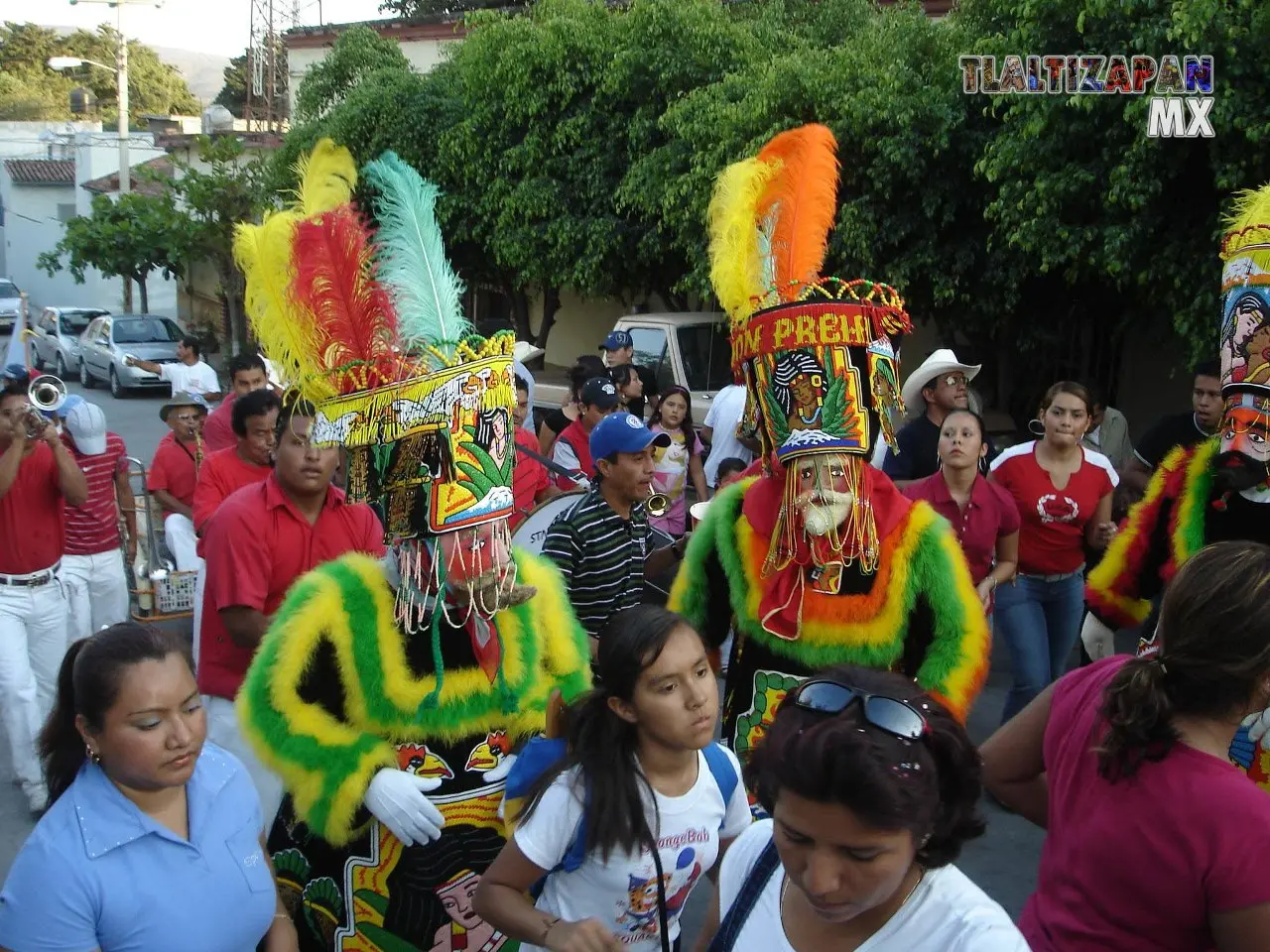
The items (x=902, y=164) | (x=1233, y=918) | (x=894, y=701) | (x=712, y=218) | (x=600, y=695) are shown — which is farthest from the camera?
(x=902, y=164)

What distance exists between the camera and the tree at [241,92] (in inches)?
1499

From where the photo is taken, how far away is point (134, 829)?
254 cm

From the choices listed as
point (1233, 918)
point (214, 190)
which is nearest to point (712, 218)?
point (1233, 918)

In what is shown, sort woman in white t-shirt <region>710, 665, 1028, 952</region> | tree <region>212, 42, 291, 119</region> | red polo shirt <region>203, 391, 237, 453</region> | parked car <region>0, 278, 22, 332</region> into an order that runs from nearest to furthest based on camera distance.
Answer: woman in white t-shirt <region>710, 665, 1028, 952</region>, red polo shirt <region>203, 391, 237, 453</region>, parked car <region>0, 278, 22, 332</region>, tree <region>212, 42, 291, 119</region>

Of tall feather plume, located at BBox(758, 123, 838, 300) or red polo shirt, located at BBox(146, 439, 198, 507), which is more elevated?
tall feather plume, located at BBox(758, 123, 838, 300)

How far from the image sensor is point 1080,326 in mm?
13453

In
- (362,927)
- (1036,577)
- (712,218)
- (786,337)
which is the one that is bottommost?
(362,927)

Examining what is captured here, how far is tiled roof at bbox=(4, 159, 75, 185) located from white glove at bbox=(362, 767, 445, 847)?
4634 cm

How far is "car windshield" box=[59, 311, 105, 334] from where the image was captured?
1146 inches

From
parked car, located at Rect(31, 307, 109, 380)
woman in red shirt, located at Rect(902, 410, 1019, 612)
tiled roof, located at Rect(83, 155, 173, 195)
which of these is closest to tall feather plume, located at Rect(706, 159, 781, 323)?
woman in red shirt, located at Rect(902, 410, 1019, 612)

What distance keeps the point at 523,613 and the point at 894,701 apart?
168 cm

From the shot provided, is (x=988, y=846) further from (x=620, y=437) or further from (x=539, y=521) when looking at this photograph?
(x=620, y=437)

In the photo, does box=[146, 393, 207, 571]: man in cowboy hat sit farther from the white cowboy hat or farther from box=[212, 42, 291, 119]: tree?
box=[212, 42, 291, 119]: tree

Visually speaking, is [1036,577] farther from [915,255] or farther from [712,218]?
[915,255]
